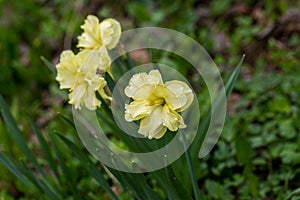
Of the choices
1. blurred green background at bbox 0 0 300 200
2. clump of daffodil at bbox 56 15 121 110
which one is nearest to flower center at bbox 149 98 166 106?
clump of daffodil at bbox 56 15 121 110

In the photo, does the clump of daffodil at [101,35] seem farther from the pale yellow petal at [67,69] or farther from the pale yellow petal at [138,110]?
the pale yellow petal at [138,110]

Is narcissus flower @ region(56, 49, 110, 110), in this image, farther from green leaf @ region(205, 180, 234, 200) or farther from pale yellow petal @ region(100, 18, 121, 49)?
green leaf @ region(205, 180, 234, 200)

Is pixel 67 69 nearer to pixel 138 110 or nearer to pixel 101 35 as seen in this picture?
pixel 101 35

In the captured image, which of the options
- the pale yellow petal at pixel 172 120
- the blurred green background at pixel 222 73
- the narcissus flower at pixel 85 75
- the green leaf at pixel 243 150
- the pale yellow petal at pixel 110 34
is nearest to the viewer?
the pale yellow petal at pixel 172 120

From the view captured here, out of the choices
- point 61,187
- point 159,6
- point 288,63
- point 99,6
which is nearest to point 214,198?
point 61,187

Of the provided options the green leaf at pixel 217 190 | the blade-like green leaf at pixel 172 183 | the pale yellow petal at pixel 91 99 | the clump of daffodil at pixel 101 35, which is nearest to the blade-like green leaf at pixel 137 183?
the blade-like green leaf at pixel 172 183

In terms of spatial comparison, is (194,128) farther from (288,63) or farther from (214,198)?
(288,63)

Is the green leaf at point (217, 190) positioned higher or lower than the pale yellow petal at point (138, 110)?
lower
